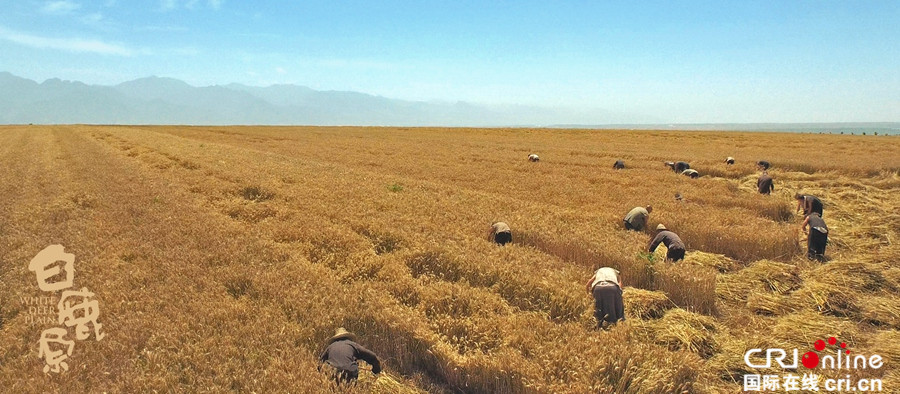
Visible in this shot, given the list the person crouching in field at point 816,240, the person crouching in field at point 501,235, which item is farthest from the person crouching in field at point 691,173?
the person crouching in field at point 501,235

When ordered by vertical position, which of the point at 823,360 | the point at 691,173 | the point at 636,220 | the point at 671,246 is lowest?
the point at 823,360

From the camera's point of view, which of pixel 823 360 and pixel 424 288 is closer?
pixel 823 360

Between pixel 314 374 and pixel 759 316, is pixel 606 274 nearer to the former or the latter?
pixel 759 316

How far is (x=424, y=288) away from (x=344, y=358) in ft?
8.26

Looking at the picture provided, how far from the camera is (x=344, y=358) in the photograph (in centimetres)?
557

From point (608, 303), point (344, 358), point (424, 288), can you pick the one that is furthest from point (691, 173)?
point (344, 358)

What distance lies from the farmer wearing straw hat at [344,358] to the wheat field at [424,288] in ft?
0.57

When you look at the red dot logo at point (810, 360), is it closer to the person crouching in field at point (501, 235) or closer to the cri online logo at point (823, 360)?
the cri online logo at point (823, 360)

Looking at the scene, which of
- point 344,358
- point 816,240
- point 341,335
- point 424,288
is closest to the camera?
point 344,358

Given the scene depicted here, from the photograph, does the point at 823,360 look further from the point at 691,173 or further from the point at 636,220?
the point at 691,173

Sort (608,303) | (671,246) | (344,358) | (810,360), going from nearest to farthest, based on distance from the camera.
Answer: (344,358)
(810,360)
(608,303)
(671,246)

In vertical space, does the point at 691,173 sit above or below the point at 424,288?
above

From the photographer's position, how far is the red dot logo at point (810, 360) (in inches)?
244

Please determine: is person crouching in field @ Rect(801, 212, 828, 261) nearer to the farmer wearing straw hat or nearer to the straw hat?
the farmer wearing straw hat
